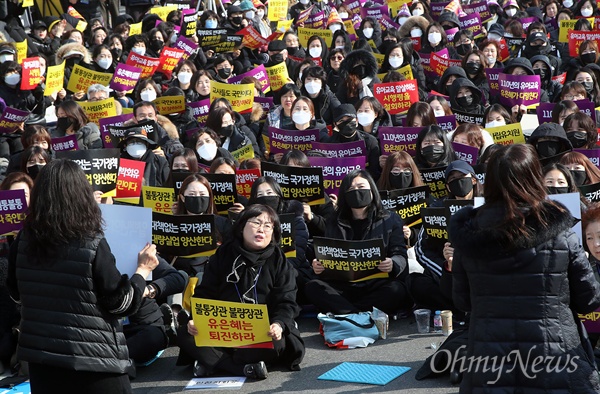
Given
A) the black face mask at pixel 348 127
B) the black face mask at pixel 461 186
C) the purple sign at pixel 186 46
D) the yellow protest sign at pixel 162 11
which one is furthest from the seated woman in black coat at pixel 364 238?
the yellow protest sign at pixel 162 11

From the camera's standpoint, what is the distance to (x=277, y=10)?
70.7ft

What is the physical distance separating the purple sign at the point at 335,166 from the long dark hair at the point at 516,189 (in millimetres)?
5438

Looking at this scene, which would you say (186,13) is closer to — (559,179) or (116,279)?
(559,179)

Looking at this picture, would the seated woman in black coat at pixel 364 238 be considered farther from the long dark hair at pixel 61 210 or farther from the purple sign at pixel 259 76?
the purple sign at pixel 259 76

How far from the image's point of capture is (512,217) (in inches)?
170

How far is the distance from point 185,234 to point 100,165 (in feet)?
4.51

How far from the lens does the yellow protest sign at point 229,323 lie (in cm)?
680

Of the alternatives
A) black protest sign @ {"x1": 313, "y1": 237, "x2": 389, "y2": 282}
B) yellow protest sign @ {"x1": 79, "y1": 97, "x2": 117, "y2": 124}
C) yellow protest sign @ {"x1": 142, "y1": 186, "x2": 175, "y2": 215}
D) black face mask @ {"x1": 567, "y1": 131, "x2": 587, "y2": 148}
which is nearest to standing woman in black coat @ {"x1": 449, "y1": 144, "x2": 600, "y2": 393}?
black protest sign @ {"x1": 313, "y1": 237, "x2": 389, "y2": 282}

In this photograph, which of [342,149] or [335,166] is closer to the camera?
[335,166]

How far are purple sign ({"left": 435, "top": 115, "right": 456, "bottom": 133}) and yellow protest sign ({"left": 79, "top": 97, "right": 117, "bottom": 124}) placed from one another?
437cm

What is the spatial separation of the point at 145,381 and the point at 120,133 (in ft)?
15.3

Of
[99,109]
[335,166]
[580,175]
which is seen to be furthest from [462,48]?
[580,175]

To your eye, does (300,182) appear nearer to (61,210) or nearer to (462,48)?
(61,210)

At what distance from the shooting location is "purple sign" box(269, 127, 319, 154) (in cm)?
1123
